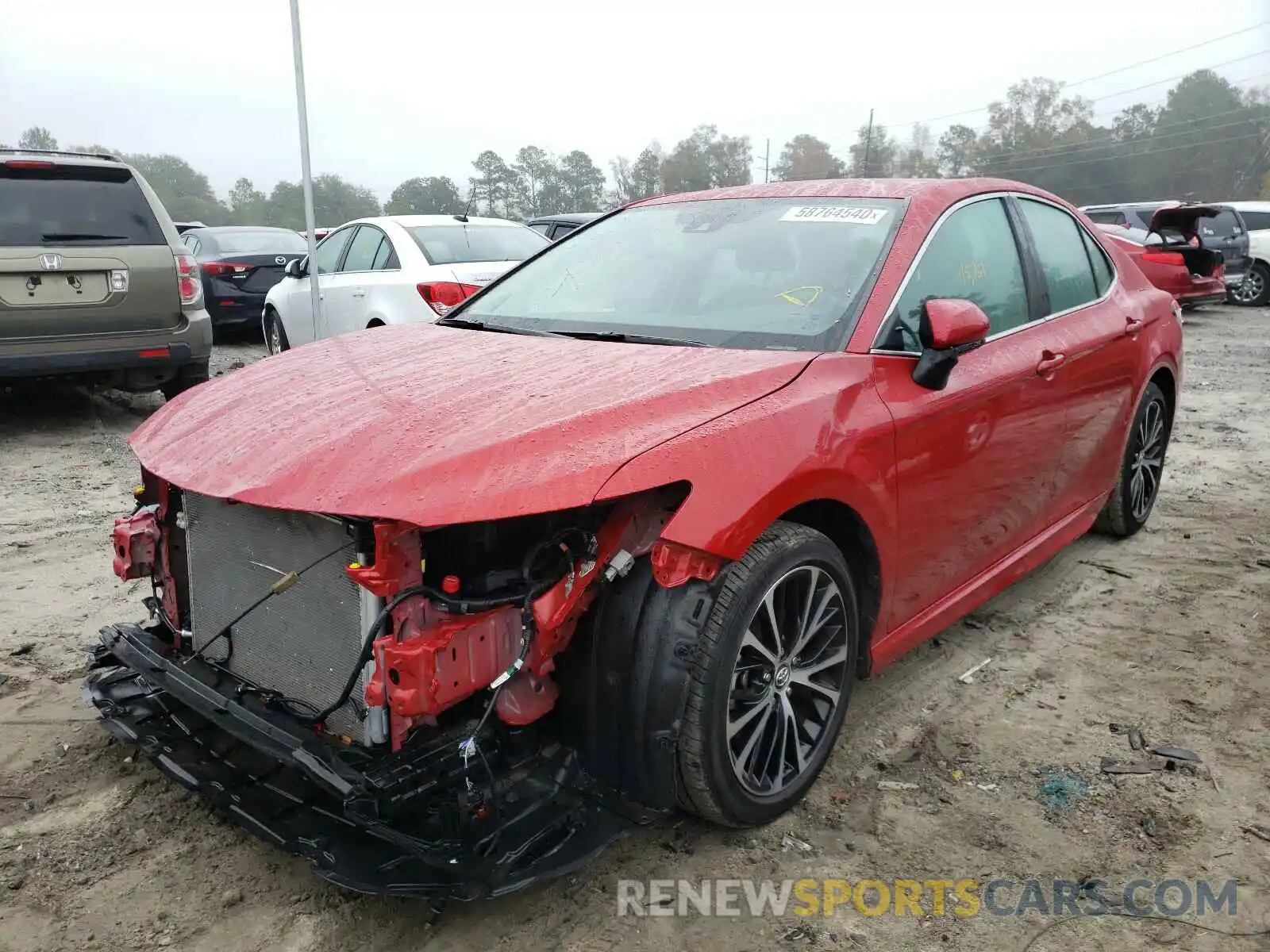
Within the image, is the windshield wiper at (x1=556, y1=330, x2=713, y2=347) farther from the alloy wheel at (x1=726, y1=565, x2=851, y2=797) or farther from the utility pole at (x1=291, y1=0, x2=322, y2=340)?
the utility pole at (x1=291, y1=0, x2=322, y2=340)

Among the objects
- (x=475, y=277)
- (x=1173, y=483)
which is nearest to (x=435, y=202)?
(x=475, y=277)

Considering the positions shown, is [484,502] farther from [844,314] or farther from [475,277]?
[475,277]

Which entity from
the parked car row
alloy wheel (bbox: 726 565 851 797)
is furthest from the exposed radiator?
the parked car row

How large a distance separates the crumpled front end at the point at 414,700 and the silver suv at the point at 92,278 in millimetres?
4903

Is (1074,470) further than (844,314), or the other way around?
(1074,470)

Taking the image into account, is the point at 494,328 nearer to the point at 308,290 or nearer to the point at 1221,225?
the point at 308,290

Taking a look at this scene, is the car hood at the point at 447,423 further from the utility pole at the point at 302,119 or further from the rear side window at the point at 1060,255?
the utility pole at the point at 302,119

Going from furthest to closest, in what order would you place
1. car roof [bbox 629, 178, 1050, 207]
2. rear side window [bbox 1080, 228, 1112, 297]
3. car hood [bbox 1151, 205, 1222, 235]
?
car hood [bbox 1151, 205, 1222, 235], rear side window [bbox 1080, 228, 1112, 297], car roof [bbox 629, 178, 1050, 207]

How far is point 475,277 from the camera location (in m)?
7.38

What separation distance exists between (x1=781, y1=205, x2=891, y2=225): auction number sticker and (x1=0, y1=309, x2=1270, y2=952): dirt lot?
62.0 inches

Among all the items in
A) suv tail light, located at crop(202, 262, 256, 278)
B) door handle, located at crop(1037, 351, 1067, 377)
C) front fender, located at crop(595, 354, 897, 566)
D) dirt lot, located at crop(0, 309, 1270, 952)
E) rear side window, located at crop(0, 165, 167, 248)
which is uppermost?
rear side window, located at crop(0, 165, 167, 248)

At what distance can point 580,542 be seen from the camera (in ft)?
7.42

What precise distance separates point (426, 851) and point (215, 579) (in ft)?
3.53

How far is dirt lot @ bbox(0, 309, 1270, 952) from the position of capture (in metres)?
2.22
